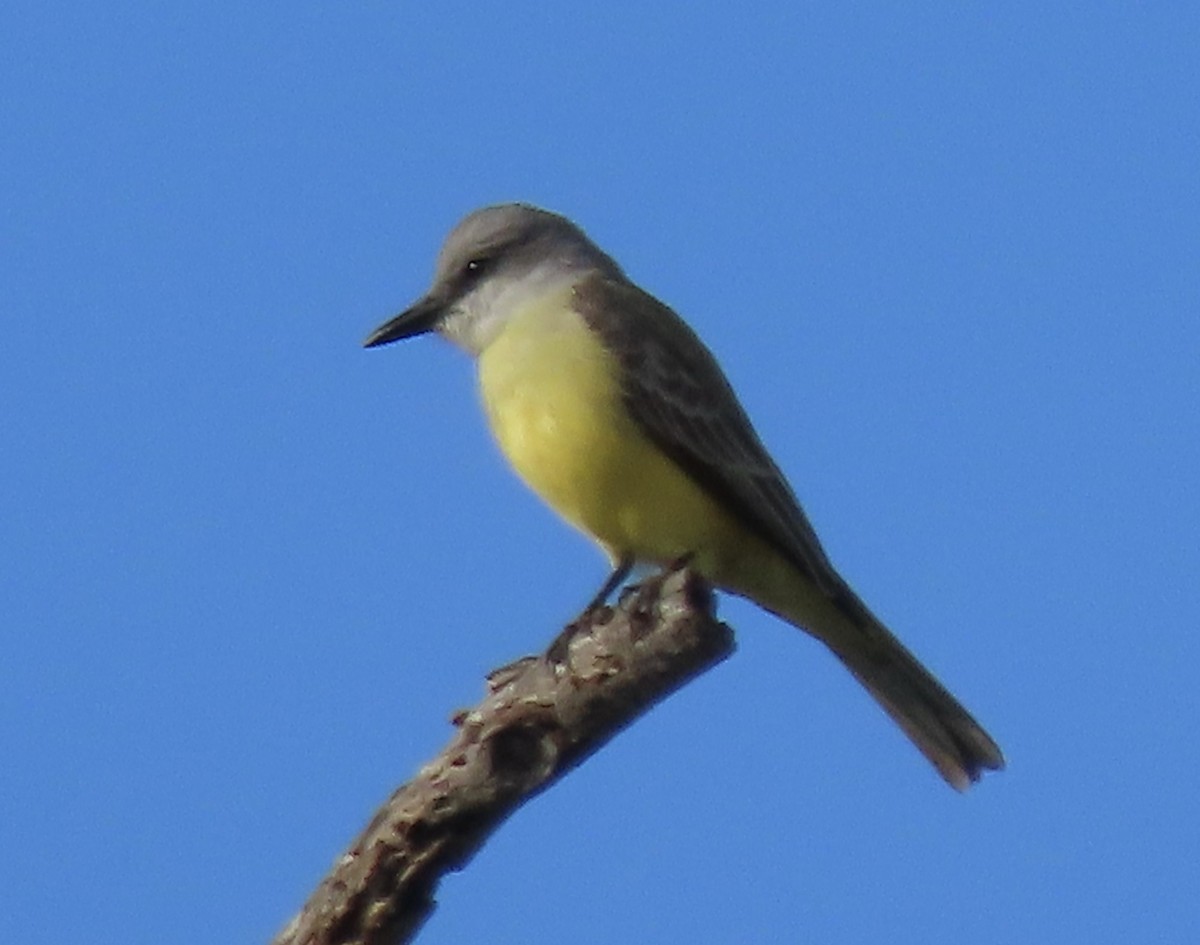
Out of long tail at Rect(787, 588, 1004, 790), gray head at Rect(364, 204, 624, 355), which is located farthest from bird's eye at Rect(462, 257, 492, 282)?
long tail at Rect(787, 588, 1004, 790)

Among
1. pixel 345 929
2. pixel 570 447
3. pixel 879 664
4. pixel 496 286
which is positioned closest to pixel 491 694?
pixel 345 929

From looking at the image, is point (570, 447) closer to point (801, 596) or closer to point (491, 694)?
point (801, 596)

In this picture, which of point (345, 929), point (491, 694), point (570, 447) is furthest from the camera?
point (570, 447)

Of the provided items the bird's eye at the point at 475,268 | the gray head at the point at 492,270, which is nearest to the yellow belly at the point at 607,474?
the gray head at the point at 492,270

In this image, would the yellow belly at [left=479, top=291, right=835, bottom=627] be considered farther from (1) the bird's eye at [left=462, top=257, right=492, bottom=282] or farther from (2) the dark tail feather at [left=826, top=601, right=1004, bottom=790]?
(1) the bird's eye at [left=462, top=257, right=492, bottom=282]

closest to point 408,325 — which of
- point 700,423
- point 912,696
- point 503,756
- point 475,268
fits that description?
point 475,268

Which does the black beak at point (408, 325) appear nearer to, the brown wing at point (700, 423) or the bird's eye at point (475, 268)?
the bird's eye at point (475, 268)
